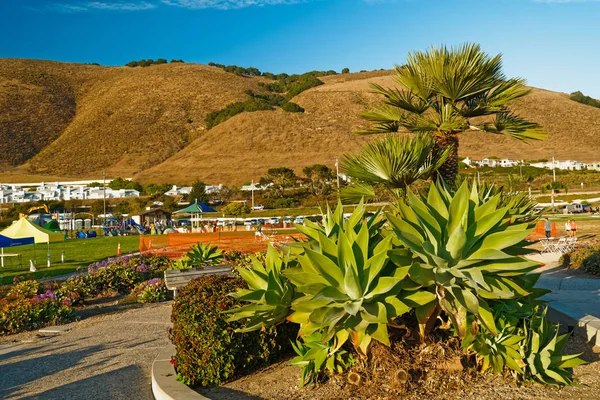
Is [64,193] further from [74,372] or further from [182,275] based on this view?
[74,372]

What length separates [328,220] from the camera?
5.24 meters

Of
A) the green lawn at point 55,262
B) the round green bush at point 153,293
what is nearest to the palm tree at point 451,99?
the round green bush at point 153,293

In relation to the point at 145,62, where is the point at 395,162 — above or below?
below

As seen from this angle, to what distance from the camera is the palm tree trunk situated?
26.1 feet

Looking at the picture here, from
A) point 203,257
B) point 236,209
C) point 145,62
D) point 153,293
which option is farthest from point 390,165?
point 145,62

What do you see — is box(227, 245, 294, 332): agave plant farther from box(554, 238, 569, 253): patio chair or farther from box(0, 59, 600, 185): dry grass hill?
box(0, 59, 600, 185): dry grass hill

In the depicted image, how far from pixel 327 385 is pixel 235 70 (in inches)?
6901

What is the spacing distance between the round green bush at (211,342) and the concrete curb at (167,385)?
4.2 inches

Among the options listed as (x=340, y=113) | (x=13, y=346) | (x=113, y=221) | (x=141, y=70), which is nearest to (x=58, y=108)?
(x=141, y=70)

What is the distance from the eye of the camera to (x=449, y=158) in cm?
798

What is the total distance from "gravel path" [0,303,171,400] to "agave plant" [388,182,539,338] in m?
2.79

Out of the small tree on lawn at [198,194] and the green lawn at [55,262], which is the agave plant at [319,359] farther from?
the small tree on lawn at [198,194]

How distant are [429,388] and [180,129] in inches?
4416

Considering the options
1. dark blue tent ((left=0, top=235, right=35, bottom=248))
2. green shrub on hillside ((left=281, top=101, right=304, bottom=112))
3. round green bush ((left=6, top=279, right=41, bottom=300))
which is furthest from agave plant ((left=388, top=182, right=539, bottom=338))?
green shrub on hillside ((left=281, top=101, right=304, bottom=112))
